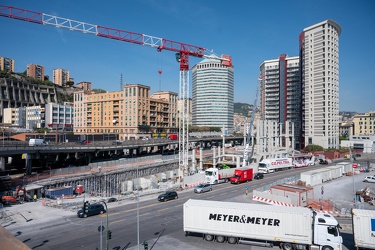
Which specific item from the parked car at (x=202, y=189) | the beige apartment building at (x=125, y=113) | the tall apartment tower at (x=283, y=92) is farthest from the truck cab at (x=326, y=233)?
the tall apartment tower at (x=283, y=92)

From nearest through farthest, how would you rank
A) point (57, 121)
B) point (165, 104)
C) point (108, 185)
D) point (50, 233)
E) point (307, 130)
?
point (50, 233)
point (108, 185)
point (307, 130)
point (165, 104)
point (57, 121)

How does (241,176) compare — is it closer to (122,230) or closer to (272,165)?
(272,165)

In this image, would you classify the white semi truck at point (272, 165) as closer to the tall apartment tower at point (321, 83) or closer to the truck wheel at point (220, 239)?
the truck wheel at point (220, 239)

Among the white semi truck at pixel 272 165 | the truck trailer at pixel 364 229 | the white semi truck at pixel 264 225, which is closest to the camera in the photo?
Result: the truck trailer at pixel 364 229

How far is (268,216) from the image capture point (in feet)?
72.3

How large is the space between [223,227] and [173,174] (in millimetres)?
49211

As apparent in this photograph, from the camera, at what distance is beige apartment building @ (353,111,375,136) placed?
149250 millimetres

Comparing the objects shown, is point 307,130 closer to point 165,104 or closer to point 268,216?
point 165,104

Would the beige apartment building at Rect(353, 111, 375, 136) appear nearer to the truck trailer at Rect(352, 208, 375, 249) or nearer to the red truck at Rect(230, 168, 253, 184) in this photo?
the red truck at Rect(230, 168, 253, 184)

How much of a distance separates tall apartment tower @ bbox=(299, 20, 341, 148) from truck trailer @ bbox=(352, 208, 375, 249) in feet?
337

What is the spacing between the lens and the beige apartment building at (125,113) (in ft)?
399

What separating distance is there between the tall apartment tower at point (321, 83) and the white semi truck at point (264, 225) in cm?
10365

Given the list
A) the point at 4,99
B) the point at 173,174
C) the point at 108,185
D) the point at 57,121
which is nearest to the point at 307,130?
the point at 173,174

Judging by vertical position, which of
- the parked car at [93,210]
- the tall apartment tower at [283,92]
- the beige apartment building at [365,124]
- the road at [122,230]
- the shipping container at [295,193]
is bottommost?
the road at [122,230]
